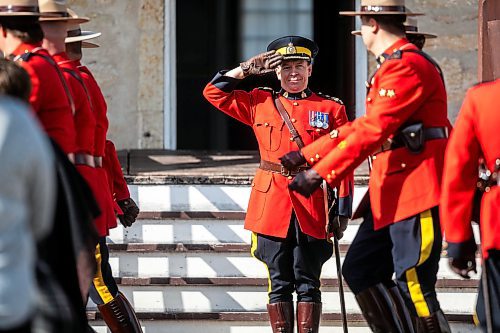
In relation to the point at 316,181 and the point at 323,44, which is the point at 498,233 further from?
the point at 323,44

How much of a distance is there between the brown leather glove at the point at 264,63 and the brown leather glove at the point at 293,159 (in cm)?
58

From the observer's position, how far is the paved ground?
789 cm

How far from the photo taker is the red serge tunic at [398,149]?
551 cm

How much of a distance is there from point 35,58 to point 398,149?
5.26 feet

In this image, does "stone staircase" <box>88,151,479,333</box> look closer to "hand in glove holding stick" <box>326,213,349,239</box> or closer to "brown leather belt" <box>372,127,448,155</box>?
"hand in glove holding stick" <box>326,213,349,239</box>

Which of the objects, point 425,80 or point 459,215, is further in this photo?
point 425,80

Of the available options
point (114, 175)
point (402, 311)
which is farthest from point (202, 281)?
point (402, 311)

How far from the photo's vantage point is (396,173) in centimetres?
568

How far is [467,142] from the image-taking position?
488cm

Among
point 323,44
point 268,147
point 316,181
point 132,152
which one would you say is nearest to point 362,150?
point 316,181

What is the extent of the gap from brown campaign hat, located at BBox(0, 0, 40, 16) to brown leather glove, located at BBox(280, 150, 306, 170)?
1391 mm

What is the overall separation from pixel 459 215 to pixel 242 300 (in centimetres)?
265

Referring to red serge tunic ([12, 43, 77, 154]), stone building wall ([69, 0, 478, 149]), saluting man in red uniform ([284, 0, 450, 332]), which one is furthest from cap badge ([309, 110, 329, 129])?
stone building wall ([69, 0, 478, 149])

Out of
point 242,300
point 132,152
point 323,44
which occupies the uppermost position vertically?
point 323,44
